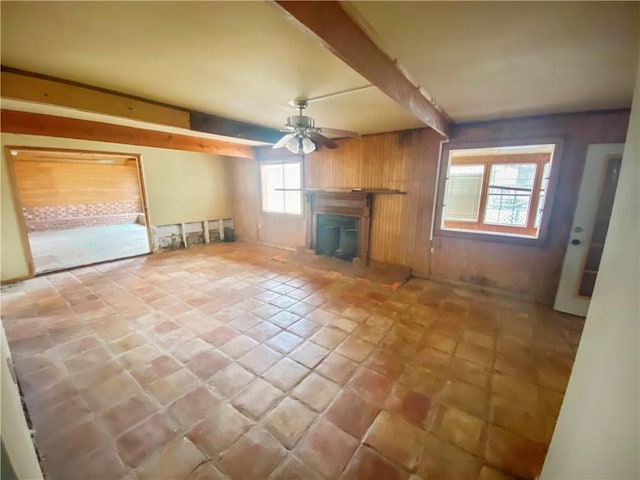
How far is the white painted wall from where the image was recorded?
63 centimetres

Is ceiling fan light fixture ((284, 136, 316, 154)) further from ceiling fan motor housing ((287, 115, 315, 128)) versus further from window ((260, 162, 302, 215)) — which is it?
window ((260, 162, 302, 215))

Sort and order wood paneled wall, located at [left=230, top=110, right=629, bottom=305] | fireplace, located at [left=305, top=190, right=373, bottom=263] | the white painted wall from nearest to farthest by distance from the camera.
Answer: the white painted wall < wood paneled wall, located at [left=230, top=110, right=629, bottom=305] < fireplace, located at [left=305, top=190, right=373, bottom=263]

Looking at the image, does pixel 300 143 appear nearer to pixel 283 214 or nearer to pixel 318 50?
pixel 318 50

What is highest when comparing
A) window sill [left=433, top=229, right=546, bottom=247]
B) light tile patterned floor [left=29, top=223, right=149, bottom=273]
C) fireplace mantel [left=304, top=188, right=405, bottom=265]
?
fireplace mantel [left=304, top=188, right=405, bottom=265]

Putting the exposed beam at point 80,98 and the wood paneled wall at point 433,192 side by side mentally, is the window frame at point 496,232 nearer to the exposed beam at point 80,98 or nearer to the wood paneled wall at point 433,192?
the wood paneled wall at point 433,192

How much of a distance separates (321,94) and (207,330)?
2.56 metres

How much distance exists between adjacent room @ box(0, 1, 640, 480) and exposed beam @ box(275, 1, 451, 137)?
0.04ft

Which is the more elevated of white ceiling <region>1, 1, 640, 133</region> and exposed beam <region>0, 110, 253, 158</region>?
white ceiling <region>1, 1, 640, 133</region>

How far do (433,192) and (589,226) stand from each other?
5.57ft

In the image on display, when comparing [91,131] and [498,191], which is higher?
[91,131]

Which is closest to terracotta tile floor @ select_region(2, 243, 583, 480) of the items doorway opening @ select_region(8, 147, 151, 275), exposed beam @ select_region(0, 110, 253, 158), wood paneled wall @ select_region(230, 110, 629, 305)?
wood paneled wall @ select_region(230, 110, 629, 305)

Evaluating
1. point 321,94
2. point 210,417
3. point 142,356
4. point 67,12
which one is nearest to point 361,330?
point 210,417

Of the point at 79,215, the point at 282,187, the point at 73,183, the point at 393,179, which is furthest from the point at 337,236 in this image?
the point at 73,183

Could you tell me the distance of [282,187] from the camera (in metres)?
5.61
